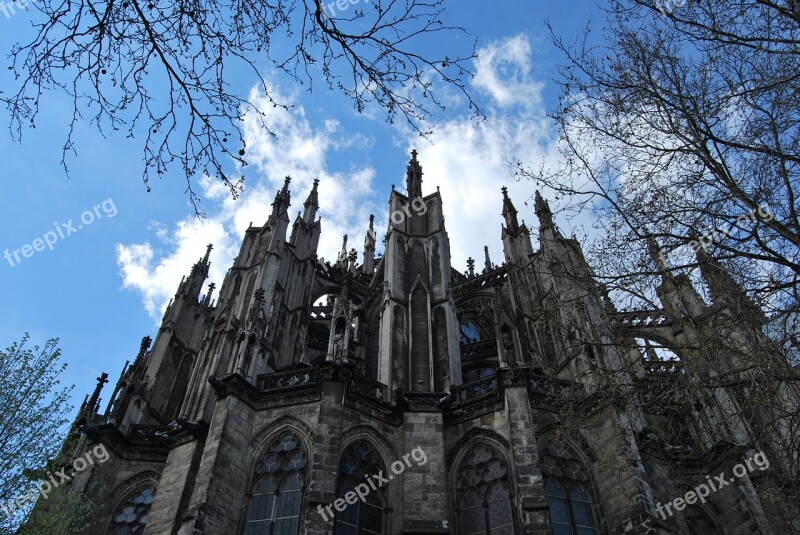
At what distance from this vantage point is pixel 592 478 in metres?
14.7

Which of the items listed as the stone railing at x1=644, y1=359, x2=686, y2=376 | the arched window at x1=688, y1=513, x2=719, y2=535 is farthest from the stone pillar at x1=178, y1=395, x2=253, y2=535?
the arched window at x1=688, y1=513, x2=719, y2=535

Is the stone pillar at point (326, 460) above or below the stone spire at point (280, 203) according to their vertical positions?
below

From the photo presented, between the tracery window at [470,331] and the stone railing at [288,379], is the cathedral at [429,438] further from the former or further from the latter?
the tracery window at [470,331]

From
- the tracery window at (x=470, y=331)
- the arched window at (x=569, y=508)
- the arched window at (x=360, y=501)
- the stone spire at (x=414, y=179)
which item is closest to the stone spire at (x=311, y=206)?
the stone spire at (x=414, y=179)

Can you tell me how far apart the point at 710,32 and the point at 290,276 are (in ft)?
57.5

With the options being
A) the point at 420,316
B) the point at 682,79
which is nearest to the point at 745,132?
the point at 682,79

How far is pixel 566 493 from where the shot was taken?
14.5 meters

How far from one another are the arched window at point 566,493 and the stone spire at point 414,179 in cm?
1255

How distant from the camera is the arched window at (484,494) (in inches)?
551

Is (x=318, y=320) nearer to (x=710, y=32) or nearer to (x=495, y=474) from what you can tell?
(x=495, y=474)

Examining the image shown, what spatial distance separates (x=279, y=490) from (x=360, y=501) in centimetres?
189

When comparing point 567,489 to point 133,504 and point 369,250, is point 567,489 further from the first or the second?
point 369,250

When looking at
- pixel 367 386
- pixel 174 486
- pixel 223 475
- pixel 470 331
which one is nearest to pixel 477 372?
pixel 470 331

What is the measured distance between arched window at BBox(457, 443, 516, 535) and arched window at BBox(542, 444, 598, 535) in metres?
1.00
